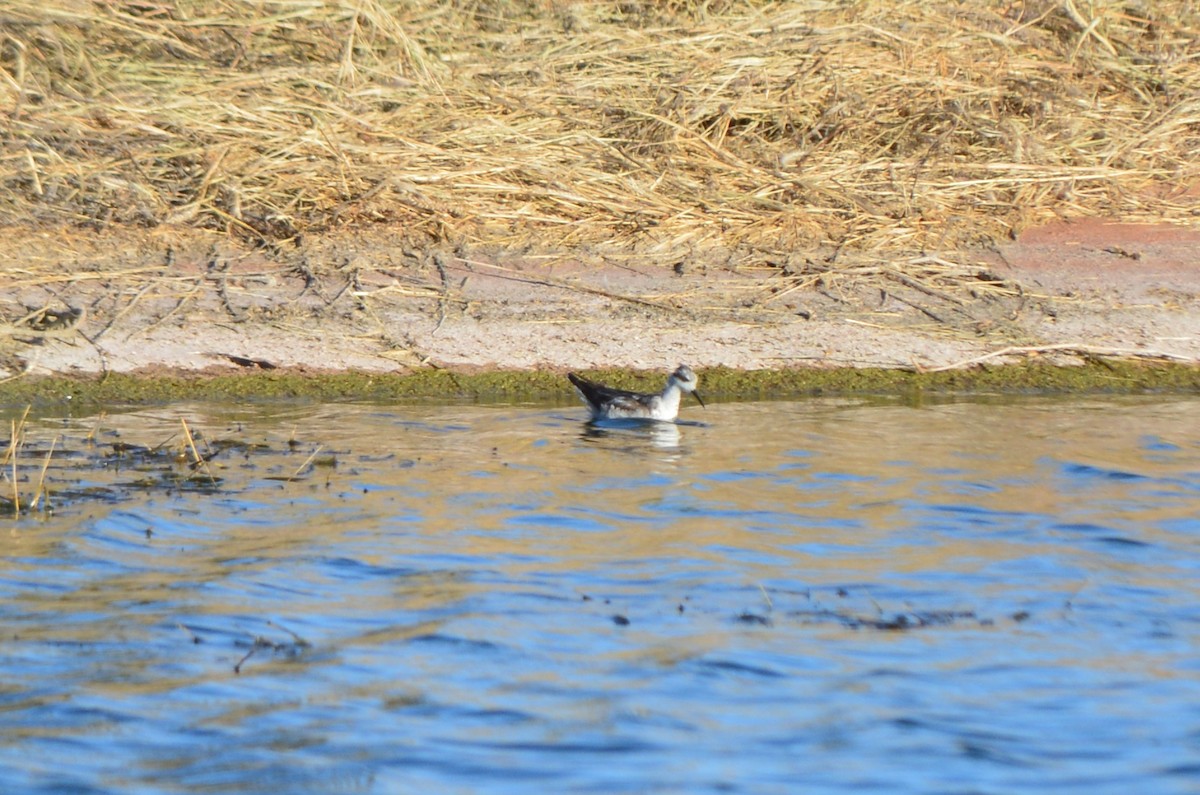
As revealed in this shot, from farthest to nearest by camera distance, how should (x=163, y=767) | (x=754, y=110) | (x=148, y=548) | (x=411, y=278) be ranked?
(x=754, y=110) < (x=411, y=278) < (x=148, y=548) < (x=163, y=767)

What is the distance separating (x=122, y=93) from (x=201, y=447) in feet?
15.8

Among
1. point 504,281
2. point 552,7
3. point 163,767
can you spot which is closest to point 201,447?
point 504,281

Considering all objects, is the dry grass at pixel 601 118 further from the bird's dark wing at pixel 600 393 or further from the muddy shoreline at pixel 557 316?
the bird's dark wing at pixel 600 393

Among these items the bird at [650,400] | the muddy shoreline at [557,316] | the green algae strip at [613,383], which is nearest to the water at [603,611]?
the bird at [650,400]

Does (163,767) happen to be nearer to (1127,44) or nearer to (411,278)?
(411,278)

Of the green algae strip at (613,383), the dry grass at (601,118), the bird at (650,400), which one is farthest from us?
the dry grass at (601,118)

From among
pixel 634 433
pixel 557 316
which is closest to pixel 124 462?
pixel 634 433

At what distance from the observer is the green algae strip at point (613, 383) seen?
9859 millimetres

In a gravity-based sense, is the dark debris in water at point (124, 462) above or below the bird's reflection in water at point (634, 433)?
below

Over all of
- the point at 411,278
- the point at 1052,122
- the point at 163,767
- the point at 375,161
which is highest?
the point at 1052,122

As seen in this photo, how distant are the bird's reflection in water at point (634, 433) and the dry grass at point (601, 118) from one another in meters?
2.38

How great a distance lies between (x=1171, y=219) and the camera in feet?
40.4

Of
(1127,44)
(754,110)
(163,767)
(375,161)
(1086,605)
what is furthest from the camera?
(1127,44)

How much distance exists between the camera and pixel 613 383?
1043 centimetres
